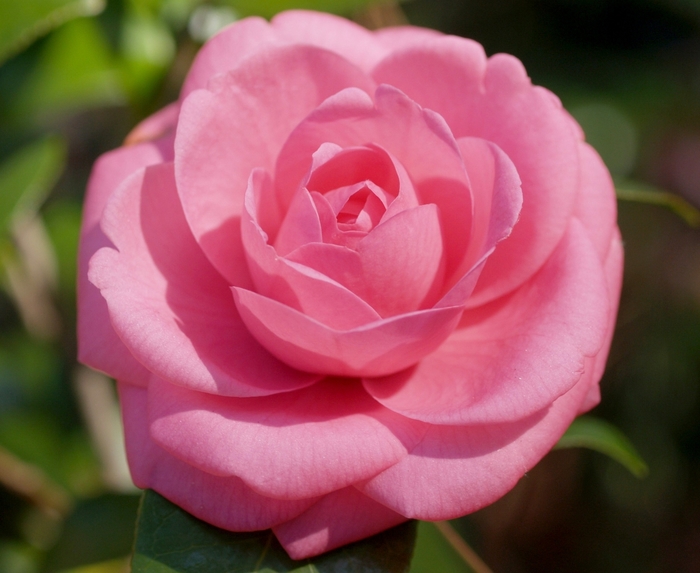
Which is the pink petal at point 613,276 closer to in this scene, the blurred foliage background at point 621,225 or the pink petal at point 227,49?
the blurred foliage background at point 621,225

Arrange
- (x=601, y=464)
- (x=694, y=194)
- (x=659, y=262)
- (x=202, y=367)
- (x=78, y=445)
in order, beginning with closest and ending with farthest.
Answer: (x=202, y=367) → (x=78, y=445) → (x=601, y=464) → (x=659, y=262) → (x=694, y=194)

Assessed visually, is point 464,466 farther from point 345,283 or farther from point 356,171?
point 356,171

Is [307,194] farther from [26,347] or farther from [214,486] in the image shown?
[26,347]

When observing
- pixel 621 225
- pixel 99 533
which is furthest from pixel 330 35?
pixel 621 225

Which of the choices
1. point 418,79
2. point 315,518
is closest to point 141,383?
point 315,518

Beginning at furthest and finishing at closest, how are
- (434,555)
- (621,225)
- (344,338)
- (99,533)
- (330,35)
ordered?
(621,225) → (99,533) → (434,555) → (330,35) → (344,338)

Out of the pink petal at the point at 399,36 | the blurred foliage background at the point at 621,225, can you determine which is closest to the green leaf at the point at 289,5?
the blurred foliage background at the point at 621,225
